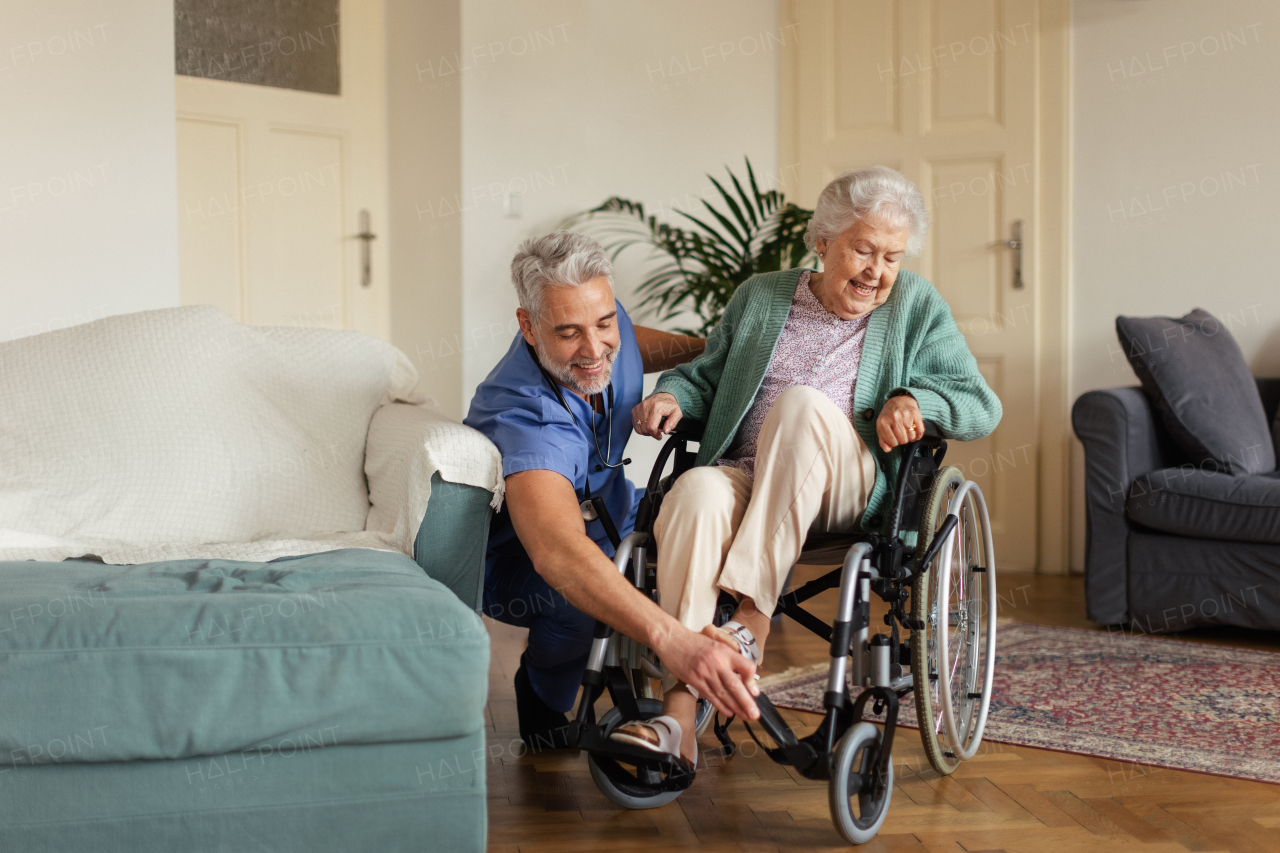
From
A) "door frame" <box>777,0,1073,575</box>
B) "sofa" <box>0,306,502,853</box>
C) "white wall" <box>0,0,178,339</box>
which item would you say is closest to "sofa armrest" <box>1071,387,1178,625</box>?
"door frame" <box>777,0,1073,575</box>

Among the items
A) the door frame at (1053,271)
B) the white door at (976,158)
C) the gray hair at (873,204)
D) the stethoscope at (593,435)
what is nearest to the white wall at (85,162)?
the stethoscope at (593,435)

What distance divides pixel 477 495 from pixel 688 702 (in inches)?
18.8

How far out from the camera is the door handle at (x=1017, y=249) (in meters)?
3.90

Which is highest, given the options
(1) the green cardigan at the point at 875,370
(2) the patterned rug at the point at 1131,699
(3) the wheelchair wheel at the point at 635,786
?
(1) the green cardigan at the point at 875,370

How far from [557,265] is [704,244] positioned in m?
1.93

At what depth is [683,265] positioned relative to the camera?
163 inches

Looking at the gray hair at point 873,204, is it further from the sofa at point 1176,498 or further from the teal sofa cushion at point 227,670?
the sofa at point 1176,498

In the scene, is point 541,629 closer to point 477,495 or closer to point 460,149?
point 477,495

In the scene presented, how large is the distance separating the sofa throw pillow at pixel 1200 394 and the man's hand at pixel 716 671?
6.57 feet

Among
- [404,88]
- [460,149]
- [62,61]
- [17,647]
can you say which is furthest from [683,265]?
[17,647]

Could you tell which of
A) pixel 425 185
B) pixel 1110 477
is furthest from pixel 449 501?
pixel 425 185

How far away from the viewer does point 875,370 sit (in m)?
1.91

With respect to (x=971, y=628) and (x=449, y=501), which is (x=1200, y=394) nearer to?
(x=971, y=628)

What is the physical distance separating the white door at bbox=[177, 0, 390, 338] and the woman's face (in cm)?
262
